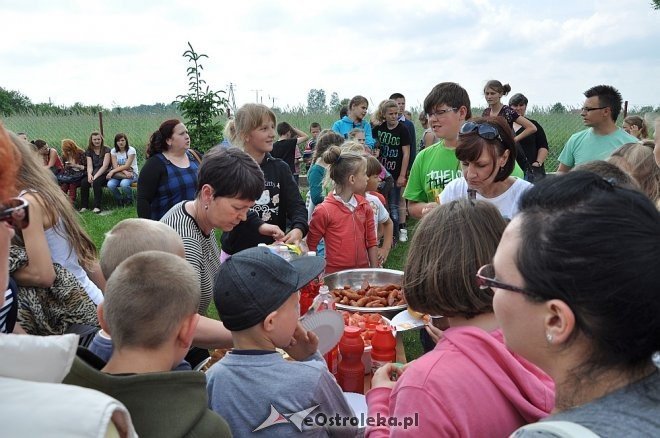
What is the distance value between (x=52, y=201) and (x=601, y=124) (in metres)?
4.65

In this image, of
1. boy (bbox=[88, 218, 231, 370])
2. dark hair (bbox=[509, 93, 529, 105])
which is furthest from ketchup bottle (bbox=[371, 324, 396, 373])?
dark hair (bbox=[509, 93, 529, 105])

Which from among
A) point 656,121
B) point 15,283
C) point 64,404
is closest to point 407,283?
point 64,404

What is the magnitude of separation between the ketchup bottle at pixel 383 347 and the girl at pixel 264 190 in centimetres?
144

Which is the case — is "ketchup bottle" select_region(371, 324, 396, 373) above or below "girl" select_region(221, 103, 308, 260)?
below

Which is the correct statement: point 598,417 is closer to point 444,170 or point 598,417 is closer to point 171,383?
point 171,383

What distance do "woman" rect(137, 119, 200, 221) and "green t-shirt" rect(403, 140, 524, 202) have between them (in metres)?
1.96

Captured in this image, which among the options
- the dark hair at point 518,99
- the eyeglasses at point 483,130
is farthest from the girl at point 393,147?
the eyeglasses at point 483,130

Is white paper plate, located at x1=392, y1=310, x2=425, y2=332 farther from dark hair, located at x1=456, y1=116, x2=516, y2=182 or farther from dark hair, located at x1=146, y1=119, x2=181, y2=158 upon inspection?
dark hair, located at x1=146, y1=119, x2=181, y2=158

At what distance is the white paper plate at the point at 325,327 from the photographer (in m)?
2.03

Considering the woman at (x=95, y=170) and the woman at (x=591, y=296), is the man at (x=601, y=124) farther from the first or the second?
the woman at (x=95, y=170)

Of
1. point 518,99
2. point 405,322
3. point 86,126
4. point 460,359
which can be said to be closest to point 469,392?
point 460,359

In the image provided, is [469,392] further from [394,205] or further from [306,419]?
[394,205]

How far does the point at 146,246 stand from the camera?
1.99 meters

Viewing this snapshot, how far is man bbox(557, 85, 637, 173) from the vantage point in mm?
4531
